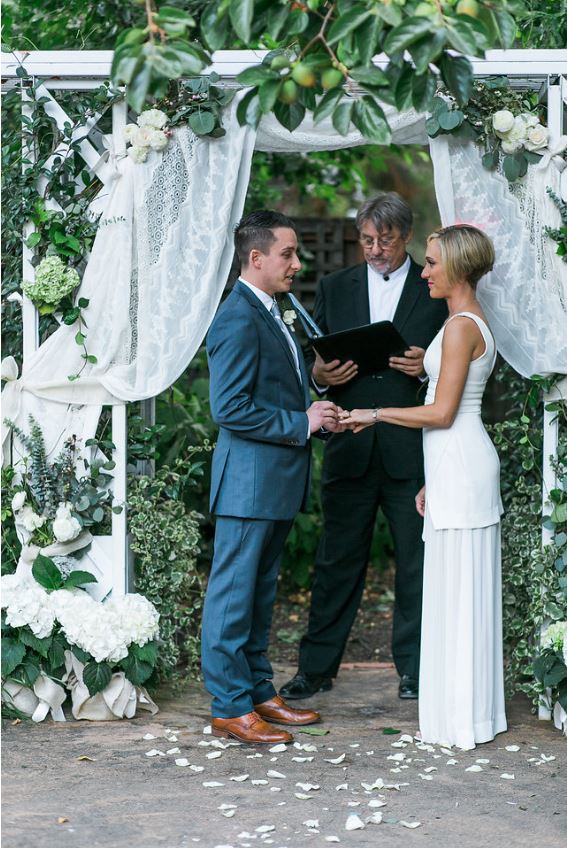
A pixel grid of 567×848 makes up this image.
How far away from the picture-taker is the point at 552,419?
409 centimetres

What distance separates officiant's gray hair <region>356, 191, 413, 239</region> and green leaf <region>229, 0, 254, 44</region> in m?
1.93

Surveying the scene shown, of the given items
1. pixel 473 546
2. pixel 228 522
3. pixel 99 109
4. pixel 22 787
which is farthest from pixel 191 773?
pixel 99 109

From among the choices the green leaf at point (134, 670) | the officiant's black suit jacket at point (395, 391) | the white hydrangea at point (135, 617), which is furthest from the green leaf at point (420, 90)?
the green leaf at point (134, 670)

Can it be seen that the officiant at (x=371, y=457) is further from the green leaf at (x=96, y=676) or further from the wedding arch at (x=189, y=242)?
the green leaf at (x=96, y=676)

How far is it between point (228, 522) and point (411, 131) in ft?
5.35

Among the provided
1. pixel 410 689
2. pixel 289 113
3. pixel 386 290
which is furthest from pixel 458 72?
pixel 410 689

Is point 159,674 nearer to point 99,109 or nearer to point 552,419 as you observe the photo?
point 552,419

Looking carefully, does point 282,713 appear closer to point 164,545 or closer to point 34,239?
point 164,545

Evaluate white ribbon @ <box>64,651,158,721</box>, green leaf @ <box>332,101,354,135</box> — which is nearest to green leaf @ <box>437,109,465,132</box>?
green leaf @ <box>332,101,354,135</box>

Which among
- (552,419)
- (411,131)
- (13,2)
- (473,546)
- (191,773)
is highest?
(13,2)

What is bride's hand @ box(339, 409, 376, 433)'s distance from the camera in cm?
382

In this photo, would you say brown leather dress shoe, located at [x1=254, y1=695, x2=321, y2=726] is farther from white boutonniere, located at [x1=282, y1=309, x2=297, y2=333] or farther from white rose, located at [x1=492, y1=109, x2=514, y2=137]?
white rose, located at [x1=492, y1=109, x2=514, y2=137]

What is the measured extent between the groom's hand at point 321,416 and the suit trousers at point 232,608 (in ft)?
1.21

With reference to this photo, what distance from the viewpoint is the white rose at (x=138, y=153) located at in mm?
3945
